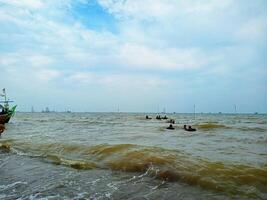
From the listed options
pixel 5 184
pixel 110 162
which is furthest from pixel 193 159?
pixel 5 184

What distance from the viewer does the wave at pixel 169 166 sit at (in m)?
7.88

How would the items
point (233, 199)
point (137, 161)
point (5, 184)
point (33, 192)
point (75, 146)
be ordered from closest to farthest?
point (233, 199) → point (33, 192) → point (5, 184) → point (137, 161) → point (75, 146)

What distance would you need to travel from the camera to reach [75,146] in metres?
15.6

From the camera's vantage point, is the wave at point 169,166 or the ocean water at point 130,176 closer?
the ocean water at point 130,176

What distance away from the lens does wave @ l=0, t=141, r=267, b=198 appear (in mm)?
7875

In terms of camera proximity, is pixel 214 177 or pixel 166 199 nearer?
pixel 166 199

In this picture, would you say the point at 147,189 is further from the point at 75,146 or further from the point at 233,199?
the point at 75,146

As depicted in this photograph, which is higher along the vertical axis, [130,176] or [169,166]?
[169,166]

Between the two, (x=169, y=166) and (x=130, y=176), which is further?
(x=169, y=166)

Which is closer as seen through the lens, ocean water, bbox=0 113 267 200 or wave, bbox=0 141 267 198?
ocean water, bbox=0 113 267 200

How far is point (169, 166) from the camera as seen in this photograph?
9.84 metres

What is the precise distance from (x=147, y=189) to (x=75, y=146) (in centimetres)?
882

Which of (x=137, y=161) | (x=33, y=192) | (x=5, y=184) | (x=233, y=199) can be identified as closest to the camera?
(x=233, y=199)

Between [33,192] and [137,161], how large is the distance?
447cm
